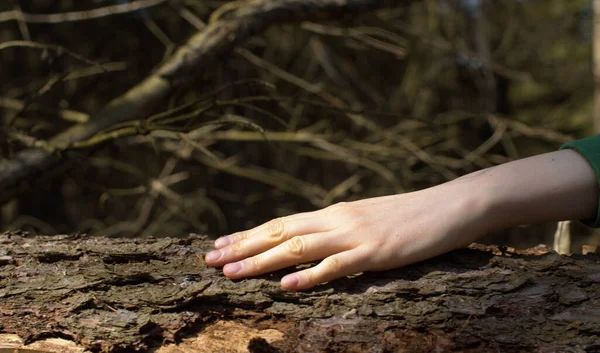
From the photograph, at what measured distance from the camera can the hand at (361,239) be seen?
124cm

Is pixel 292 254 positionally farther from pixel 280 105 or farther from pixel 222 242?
pixel 280 105

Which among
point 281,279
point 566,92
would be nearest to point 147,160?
point 281,279

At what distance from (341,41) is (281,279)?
406 cm

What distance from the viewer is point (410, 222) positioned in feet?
4.15

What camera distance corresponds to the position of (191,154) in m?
3.37

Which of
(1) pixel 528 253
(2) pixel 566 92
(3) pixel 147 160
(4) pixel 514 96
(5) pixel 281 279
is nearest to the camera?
(5) pixel 281 279

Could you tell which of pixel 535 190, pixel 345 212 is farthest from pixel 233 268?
pixel 535 190

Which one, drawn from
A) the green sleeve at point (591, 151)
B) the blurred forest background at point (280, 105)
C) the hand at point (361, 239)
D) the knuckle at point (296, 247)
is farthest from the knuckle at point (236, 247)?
the green sleeve at point (591, 151)

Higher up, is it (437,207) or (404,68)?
(404,68)

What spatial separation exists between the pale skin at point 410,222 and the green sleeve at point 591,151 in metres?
0.01

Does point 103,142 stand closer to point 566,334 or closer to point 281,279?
point 281,279

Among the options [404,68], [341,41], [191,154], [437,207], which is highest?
[404,68]

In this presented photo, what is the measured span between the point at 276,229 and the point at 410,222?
11.9 inches

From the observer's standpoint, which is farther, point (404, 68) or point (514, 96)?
point (514, 96)
